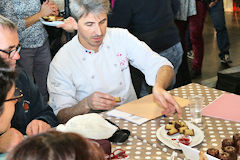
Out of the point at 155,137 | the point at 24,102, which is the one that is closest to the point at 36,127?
the point at 24,102

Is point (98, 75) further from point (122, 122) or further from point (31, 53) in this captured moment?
point (31, 53)

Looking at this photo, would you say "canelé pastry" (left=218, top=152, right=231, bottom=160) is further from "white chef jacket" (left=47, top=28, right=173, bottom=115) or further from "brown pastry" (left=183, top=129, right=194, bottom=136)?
"white chef jacket" (left=47, top=28, right=173, bottom=115)

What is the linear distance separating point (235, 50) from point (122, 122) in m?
5.13

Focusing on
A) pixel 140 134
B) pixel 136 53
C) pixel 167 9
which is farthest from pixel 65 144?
pixel 167 9

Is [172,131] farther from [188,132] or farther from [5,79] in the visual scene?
[5,79]

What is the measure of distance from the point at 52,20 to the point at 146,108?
1843 mm

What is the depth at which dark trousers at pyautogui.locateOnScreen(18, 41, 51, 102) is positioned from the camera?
135 inches

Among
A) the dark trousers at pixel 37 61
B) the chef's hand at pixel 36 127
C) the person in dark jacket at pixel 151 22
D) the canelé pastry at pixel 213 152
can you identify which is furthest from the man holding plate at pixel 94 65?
the dark trousers at pixel 37 61

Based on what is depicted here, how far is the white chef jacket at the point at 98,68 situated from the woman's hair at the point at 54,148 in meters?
1.54

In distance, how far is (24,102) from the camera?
2.13 metres

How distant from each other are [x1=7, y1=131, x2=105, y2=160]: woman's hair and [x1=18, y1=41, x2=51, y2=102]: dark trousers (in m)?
2.67

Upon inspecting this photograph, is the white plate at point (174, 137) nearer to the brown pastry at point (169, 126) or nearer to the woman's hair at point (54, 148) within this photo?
the brown pastry at point (169, 126)

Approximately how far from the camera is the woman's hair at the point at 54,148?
743 millimetres

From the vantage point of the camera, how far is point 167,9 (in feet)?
10.7
